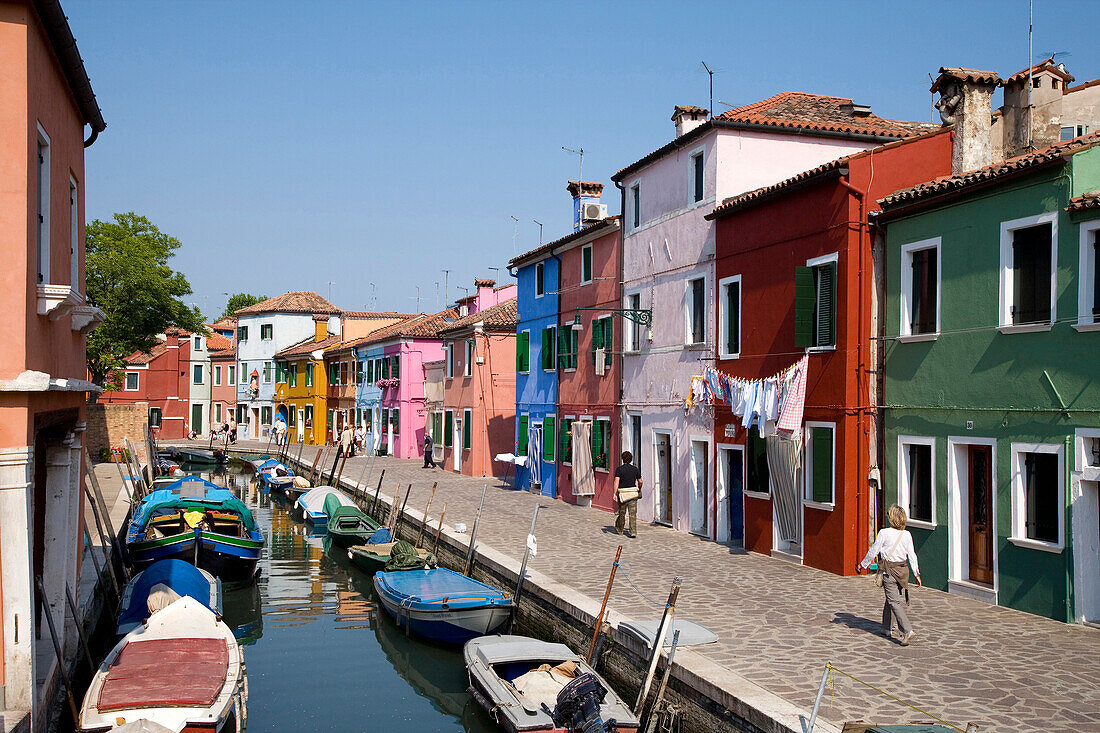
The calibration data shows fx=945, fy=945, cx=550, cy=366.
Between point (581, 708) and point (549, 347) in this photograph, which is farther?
point (549, 347)

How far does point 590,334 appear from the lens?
87.0 feet

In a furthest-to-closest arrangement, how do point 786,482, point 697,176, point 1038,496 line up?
point 697,176 → point 786,482 → point 1038,496

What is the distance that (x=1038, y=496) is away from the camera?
12359 millimetres

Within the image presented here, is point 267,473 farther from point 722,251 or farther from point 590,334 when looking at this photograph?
point 722,251

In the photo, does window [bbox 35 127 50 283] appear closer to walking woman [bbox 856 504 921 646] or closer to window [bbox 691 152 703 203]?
walking woman [bbox 856 504 921 646]

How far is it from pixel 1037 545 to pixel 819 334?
503 cm

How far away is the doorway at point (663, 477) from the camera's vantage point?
72.3 ft

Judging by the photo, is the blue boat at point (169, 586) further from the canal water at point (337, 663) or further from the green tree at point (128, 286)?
the green tree at point (128, 286)

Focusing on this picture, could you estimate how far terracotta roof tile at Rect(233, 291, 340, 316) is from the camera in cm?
7075

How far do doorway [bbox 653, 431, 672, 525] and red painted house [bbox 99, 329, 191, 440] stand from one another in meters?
54.2

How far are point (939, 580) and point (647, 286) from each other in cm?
1097

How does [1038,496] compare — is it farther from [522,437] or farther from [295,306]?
[295,306]

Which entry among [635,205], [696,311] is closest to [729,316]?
[696,311]

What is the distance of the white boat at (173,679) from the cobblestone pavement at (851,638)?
5236 millimetres
